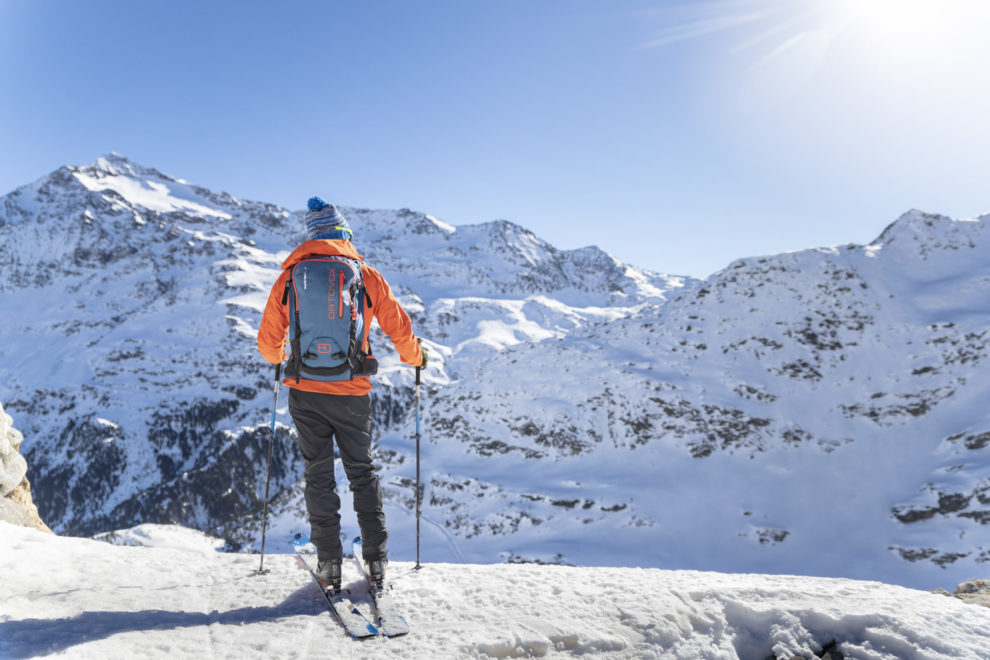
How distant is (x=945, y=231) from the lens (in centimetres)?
3941

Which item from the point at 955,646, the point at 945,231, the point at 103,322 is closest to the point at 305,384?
the point at 955,646

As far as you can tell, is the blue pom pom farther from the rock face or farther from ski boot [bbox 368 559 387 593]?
the rock face

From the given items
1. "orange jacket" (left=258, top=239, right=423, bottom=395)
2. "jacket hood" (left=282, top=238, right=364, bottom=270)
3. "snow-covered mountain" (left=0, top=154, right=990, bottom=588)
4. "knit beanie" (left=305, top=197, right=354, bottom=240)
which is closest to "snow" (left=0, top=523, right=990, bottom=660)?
"orange jacket" (left=258, top=239, right=423, bottom=395)

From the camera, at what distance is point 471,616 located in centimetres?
388

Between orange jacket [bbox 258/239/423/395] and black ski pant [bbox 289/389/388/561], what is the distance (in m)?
0.11

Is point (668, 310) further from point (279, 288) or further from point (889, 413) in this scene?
point (279, 288)

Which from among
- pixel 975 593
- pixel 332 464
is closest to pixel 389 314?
pixel 332 464

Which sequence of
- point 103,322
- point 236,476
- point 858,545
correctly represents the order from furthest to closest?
point 103,322 < point 236,476 < point 858,545

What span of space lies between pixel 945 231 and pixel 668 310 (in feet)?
76.3

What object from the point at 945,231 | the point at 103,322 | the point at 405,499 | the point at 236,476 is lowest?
the point at 236,476

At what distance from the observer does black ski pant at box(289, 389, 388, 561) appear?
434cm

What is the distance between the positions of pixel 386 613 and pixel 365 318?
251cm

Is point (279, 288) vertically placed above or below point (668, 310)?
below

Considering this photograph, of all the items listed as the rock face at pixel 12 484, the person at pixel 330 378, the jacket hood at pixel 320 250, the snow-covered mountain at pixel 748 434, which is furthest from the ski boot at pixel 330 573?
the snow-covered mountain at pixel 748 434
